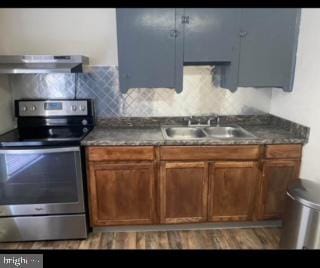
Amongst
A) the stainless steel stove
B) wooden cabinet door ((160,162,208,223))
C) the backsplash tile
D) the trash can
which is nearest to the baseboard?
wooden cabinet door ((160,162,208,223))

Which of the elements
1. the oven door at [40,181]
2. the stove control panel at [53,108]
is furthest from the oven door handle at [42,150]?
the stove control panel at [53,108]

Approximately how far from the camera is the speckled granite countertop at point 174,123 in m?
2.12

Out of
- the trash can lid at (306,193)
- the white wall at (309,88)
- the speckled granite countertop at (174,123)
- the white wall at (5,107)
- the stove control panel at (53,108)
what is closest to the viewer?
the trash can lid at (306,193)

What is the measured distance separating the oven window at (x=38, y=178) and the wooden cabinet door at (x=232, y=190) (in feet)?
4.01

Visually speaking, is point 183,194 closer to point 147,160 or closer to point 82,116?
point 147,160

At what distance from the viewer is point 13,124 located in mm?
2559

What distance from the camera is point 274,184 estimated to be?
223cm

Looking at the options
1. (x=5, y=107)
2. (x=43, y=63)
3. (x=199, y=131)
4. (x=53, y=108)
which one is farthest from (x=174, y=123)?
(x=5, y=107)

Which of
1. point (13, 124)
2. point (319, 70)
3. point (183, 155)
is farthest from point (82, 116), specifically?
point (319, 70)

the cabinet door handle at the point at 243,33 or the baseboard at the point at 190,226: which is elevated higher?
the cabinet door handle at the point at 243,33

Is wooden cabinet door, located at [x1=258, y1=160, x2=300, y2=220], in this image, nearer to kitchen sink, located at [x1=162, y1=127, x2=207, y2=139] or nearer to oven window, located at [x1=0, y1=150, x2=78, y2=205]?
kitchen sink, located at [x1=162, y1=127, x2=207, y2=139]

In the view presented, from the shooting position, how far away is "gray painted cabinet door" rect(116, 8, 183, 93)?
2131mm

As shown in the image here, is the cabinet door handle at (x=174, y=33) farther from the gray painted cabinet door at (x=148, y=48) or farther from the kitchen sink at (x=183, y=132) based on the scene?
the kitchen sink at (x=183, y=132)

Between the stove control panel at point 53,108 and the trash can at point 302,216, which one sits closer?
the trash can at point 302,216
